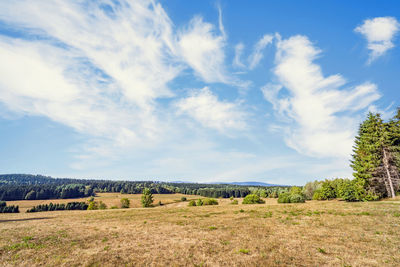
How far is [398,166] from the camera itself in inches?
1805

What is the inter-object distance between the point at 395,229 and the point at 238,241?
15.5m

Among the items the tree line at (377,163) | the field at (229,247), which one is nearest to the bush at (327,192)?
the tree line at (377,163)

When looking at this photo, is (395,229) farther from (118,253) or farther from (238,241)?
(118,253)

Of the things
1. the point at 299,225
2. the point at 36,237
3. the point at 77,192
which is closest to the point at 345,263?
the point at 299,225

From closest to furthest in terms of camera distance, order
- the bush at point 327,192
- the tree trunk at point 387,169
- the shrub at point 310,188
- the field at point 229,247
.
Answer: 1. the field at point 229,247
2. the tree trunk at point 387,169
3. the bush at point 327,192
4. the shrub at point 310,188

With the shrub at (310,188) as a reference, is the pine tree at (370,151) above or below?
above

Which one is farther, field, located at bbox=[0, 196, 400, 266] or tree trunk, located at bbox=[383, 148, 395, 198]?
tree trunk, located at bbox=[383, 148, 395, 198]

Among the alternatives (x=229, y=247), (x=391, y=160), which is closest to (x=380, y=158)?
(x=391, y=160)

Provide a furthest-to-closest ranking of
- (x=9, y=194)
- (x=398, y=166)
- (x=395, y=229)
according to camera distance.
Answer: (x=9, y=194), (x=398, y=166), (x=395, y=229)

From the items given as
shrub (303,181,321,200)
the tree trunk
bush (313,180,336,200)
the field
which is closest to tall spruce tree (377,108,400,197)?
the tree trunk

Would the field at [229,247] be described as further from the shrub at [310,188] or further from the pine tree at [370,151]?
the shrub at [310,188]

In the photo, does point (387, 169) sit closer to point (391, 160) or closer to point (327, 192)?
point (391, 160)

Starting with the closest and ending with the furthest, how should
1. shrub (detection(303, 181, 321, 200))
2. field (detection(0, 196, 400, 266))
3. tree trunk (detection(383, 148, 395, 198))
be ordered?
field (detection(0, 196, 400, 266)), tree trunk (detection(383, 148, 395, 198)), shrub (detection(303, 181, 321, 200))

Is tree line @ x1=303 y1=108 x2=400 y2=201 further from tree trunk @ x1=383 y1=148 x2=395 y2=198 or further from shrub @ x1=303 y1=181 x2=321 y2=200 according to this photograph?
shrub @ x1=303 y1=181 x2=321 y2=200
